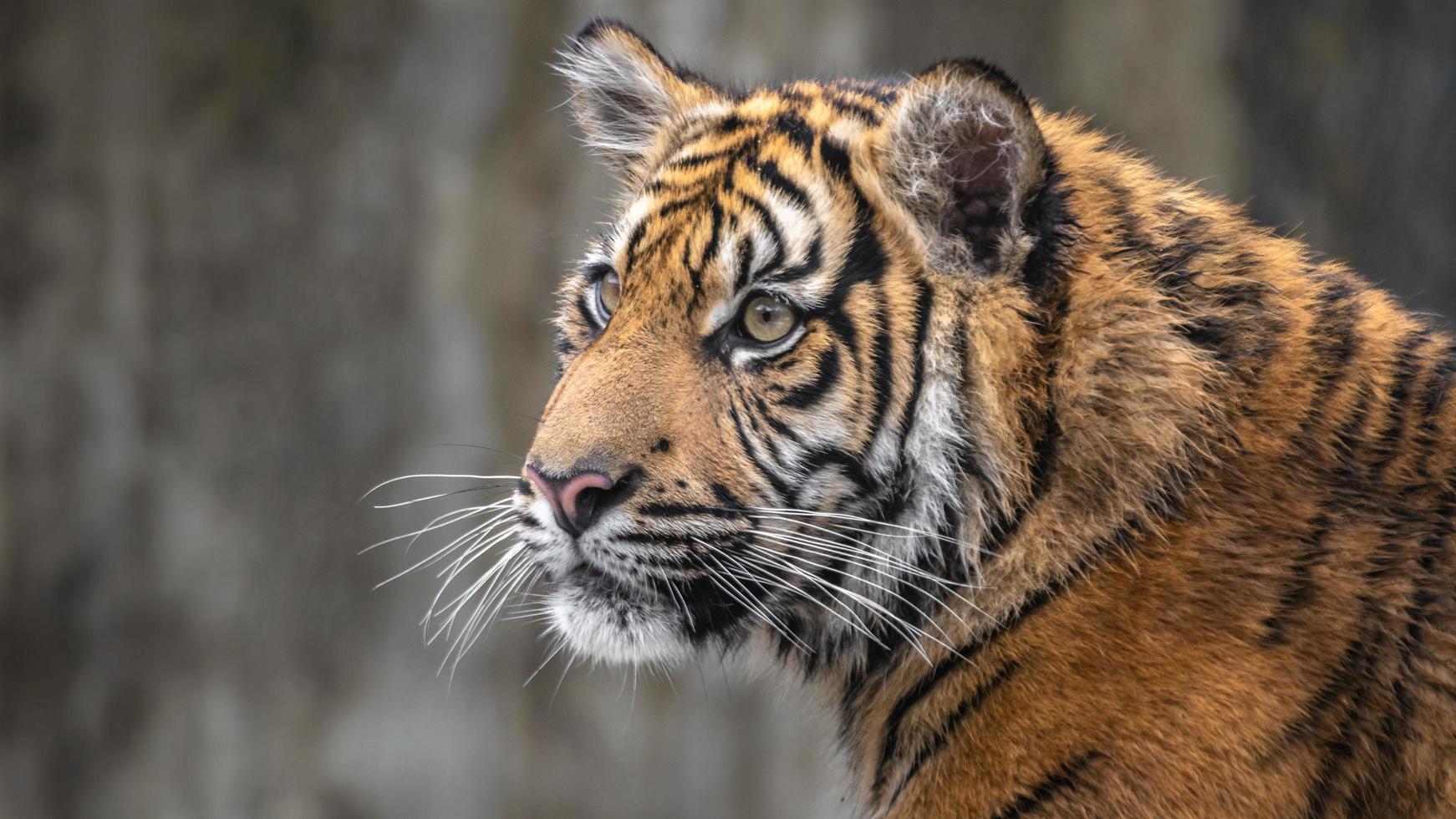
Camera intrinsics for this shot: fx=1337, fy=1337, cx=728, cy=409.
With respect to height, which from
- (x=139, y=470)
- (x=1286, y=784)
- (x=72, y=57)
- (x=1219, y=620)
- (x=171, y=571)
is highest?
(x=72, y=57)

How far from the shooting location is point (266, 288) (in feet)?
14.4

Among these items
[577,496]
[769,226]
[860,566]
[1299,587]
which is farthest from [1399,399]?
[577,496]

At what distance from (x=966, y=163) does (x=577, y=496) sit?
0.63m

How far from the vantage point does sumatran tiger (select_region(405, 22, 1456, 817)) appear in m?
1.45

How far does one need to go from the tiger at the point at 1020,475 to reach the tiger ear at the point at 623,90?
0.35 meters

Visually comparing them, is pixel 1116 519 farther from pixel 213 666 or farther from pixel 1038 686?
pixel 213 666

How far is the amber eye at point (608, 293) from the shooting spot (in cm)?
190

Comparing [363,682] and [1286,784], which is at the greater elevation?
[1286,784]

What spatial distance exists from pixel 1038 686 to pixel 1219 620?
21 centimetres

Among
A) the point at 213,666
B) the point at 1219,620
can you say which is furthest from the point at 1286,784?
the point at 213,666

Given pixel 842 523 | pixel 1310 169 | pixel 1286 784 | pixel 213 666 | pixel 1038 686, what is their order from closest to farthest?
pixel 1286 784 < pixel 1038 686 < pixel 842 523 < pixel 1310 169 < pixel 213 666

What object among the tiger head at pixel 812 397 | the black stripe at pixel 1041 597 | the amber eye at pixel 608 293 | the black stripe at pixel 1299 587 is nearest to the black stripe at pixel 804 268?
the tiger head at pixel 812 397

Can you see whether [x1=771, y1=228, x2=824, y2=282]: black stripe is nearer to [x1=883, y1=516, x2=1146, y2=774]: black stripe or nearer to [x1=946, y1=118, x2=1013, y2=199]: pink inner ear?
[x1=946, y1=118, x2=1013, y2=199]: pink inner ear

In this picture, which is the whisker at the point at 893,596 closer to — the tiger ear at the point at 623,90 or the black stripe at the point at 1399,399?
the black stripe at the point at 1399,399
